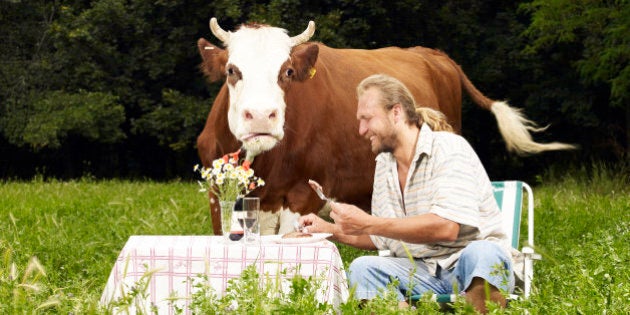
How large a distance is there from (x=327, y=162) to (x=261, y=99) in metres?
1.36

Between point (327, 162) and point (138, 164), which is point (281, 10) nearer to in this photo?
point (138, 164)

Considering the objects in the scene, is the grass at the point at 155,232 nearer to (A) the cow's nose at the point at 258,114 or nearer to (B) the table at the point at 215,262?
(B) the table at the point at 215,262

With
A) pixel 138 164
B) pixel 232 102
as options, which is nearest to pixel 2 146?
pixel 138 164

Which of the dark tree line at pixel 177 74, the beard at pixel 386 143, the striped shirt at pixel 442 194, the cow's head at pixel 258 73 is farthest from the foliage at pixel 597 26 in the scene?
the beard at pixel 386 143

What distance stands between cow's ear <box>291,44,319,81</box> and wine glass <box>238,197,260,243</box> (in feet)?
7.33

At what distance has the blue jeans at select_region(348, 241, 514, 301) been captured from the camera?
4.27 meters

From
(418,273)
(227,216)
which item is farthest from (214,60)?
(418,273)

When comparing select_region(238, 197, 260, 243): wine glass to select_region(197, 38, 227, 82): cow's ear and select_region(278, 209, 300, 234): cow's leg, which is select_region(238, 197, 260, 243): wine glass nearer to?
select_region(278, 209, 300, 234): cow's leg

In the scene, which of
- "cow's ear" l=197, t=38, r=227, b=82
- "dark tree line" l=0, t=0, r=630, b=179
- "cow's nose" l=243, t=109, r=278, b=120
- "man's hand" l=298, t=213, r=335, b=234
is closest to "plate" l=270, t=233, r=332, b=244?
"man's hand" l=298, t=213, r=335, b=234

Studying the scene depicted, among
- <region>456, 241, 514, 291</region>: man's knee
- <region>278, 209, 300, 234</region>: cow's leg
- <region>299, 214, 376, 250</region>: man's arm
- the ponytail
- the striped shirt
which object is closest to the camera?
<region>456, 241, 514, 291</region>: man's knee

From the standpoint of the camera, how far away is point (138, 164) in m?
22.6

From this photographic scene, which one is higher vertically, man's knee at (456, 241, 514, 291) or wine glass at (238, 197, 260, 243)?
wine glass at (238, 197, 260, 243)

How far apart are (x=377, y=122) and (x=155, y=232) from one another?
417 cm

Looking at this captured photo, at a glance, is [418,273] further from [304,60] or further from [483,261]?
[304,60]
